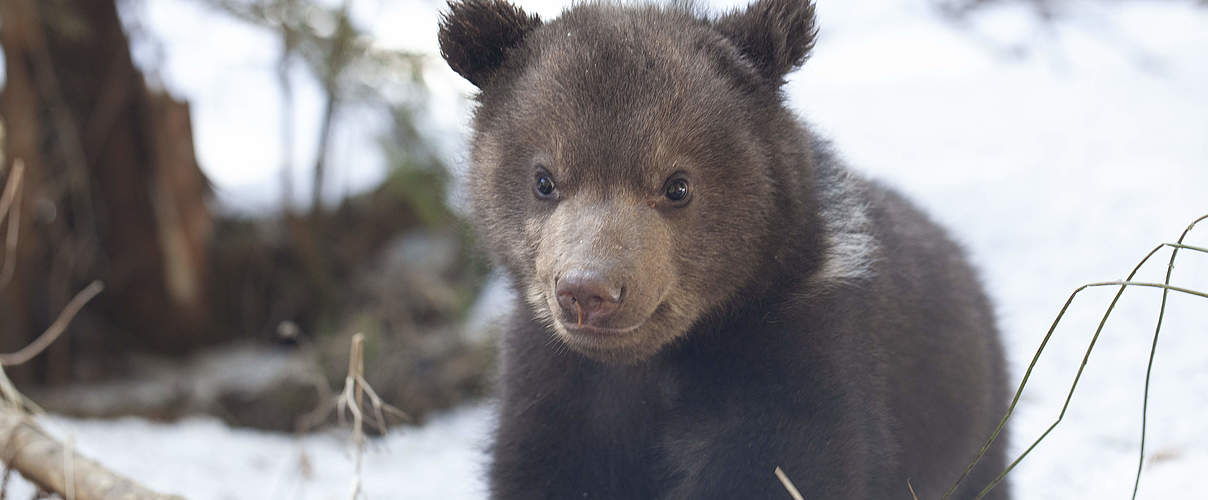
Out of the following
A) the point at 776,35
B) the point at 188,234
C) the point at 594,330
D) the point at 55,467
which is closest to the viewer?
the point at 594,330

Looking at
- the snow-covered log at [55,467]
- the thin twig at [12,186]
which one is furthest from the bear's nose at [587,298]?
the thin twig at [12,186]

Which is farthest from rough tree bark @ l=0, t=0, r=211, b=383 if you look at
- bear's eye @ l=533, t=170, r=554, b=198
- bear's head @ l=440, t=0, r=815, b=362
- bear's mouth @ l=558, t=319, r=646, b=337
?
bear's mouth @ l=558, t=319, r=646, b=337

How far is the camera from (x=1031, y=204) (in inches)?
279

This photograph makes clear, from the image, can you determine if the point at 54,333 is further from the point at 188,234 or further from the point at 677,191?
the point at 677,191

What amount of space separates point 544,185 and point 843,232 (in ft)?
3.42

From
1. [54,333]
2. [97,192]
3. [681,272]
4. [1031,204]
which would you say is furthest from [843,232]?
[97,192]

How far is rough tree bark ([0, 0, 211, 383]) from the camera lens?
6.58 metres

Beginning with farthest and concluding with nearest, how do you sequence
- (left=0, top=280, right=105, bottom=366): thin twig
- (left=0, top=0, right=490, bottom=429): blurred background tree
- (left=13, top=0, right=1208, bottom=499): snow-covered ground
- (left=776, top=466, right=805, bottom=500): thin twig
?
(left=0, top=0, right=490, bottom=429): blurred background tree → (left=13, top=0, right=1208, bottom=499): snow-covered ground → (left=0, top=280, right=105, bottom=366): thin twig → (left=776, top=466, right=805, bottom=500): thin twig

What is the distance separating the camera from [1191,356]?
5191 mm

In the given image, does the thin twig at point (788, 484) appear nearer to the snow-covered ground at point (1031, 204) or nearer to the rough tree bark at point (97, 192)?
the snow-covered ground at point (1031, 204)

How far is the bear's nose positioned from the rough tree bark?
4920 millimetres

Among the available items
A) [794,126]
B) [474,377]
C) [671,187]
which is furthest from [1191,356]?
[474,377]

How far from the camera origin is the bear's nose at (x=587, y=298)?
110 inches

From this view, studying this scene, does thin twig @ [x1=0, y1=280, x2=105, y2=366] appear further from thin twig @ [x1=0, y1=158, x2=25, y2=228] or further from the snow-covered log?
thin twig @ [x1=0, y1=158, x2=25, y2=228]
